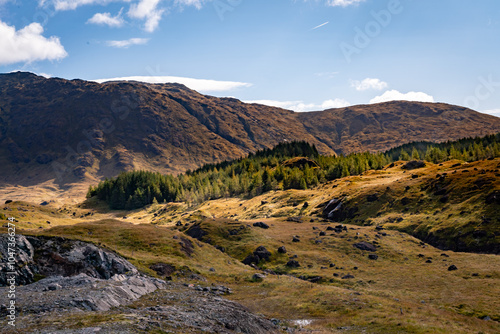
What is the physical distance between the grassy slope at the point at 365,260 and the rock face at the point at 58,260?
327 inches

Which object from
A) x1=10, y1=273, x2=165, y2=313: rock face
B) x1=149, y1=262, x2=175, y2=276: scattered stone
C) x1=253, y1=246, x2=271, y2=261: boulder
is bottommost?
x1=253, y1=246, x2=271, y2=261: boulder

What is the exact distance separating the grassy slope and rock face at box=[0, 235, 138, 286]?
830cm

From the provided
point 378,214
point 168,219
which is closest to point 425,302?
point 378,214

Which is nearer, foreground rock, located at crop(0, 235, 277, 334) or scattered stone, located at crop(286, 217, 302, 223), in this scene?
foreground rock, located at crop(0, 235, 277, 334)

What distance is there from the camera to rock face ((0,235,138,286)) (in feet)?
134

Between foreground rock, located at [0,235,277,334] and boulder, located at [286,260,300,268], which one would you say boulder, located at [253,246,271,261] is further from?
foreground rock, located at [0,235,277,334]

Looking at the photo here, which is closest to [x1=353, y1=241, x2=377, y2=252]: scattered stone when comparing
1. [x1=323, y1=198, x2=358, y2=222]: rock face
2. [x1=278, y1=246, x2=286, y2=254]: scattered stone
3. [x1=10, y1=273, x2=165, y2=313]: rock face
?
[x1=278, y1=246, x2=286, y2=254]: scattered stone

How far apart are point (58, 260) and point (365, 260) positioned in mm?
63686

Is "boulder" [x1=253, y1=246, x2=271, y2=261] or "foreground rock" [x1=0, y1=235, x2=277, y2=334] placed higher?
"foreground rock" [x1=0, y1=235, x2=277, y2=334]

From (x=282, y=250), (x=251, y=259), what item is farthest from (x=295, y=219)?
(x=251, y=259)

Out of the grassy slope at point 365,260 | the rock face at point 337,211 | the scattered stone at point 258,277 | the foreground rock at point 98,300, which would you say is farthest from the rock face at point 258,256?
the rock face at point 337,211

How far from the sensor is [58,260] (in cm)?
4491

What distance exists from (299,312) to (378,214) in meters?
84.4

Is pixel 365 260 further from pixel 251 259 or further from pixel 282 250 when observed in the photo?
pixel 251 259
